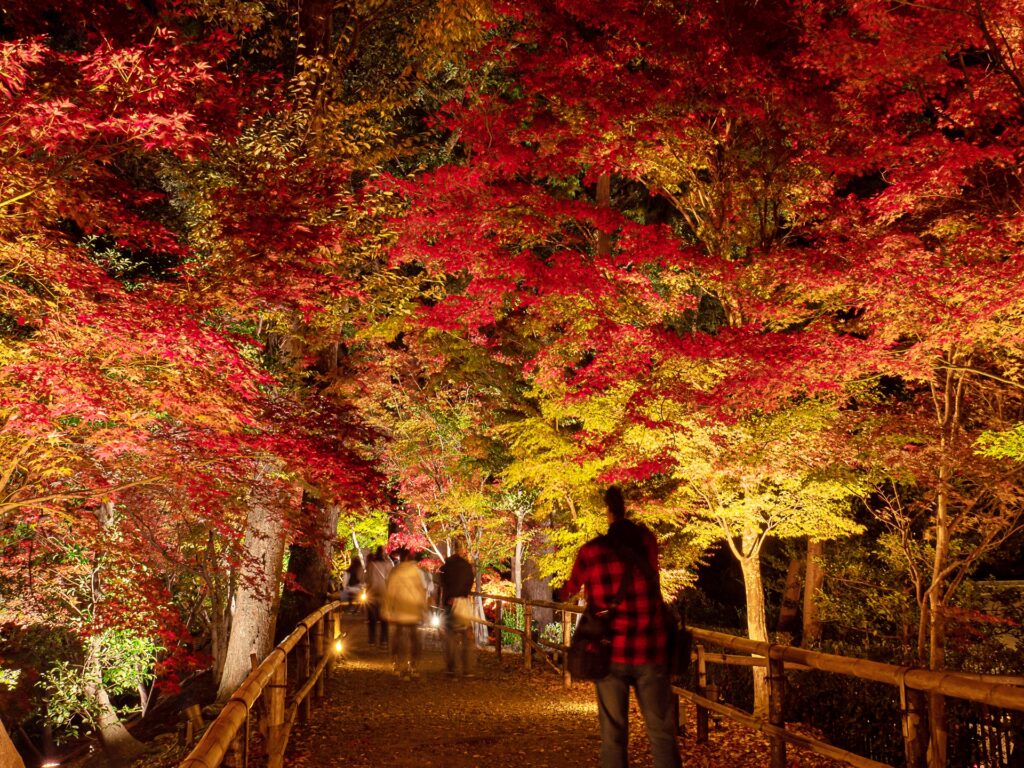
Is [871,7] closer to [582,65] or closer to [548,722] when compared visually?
[582,65]

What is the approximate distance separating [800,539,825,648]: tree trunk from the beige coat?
7467 millimetres

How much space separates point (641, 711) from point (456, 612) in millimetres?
6337

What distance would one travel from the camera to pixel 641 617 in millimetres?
3863

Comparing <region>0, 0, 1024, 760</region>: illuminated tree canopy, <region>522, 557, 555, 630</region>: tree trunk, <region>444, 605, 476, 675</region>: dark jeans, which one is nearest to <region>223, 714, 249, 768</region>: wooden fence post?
<region>0, 0, 1024, 760</region>: illuminated tree canopy

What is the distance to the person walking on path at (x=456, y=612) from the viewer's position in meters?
9.54

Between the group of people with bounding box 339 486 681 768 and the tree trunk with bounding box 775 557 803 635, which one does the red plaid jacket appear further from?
the tree trunk with bounding box 775 557 803 635

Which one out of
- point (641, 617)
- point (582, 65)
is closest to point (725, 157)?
point (582, 65)

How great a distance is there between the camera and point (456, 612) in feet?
32.4

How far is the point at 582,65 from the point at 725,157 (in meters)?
2.25

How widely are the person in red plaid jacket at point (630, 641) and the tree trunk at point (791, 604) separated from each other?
13.1m

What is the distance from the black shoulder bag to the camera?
12.6 feet

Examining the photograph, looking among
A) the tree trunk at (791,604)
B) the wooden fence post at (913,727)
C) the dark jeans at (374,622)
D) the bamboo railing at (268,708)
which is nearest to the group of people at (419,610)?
the bamboo railing at (268,708)

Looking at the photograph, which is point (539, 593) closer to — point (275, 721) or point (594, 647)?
point (275, 721)

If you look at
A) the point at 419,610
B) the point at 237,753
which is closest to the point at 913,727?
the point at 237,753
